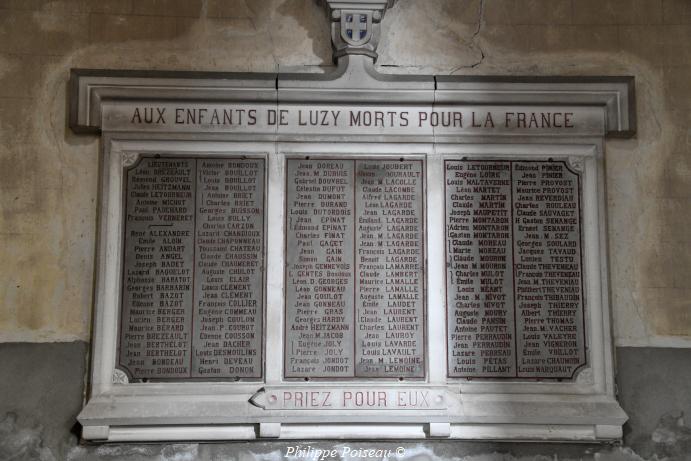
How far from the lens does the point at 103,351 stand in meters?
4.91

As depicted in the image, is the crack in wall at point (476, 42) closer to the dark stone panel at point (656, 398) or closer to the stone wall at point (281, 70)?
the stone wall at point (281, 70)

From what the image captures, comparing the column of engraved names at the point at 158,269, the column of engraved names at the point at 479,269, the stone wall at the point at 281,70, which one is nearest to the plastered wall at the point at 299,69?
the stone wall at the point at 281,70

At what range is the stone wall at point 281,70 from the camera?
4.90 metres

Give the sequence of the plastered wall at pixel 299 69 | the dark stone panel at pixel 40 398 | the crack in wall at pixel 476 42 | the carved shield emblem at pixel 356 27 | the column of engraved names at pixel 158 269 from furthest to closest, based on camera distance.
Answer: the crack in wall at pixel 476 42, the carved shield emblem at pixel 356 27, the plastered wall at pixel 299 69, the column of engraved names at pixel 158 269, the dark stone panel at pixel 40 398

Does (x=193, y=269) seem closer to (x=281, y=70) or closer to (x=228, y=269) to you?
(x=228, y=269)

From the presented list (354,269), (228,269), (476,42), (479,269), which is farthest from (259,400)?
(476,42)

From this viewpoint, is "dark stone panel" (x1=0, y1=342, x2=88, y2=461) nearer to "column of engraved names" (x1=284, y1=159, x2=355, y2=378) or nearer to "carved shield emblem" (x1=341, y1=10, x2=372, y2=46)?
"column of engraved names" (x1=284, y1=159, x2=355, y2=378)

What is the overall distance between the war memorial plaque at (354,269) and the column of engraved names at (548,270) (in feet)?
2.19

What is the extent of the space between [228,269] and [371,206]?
104 cm

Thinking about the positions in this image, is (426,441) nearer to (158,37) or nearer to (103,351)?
(103,351)

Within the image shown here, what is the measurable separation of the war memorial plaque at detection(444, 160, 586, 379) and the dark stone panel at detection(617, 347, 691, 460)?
35 cm

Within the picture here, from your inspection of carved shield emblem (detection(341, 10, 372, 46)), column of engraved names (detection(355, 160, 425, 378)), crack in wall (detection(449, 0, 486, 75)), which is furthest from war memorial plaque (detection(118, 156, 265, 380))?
crack in wall (detection(449, 0, 486, 75))

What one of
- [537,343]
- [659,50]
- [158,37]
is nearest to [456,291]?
[537,343]

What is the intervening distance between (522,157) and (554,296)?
964 mm
